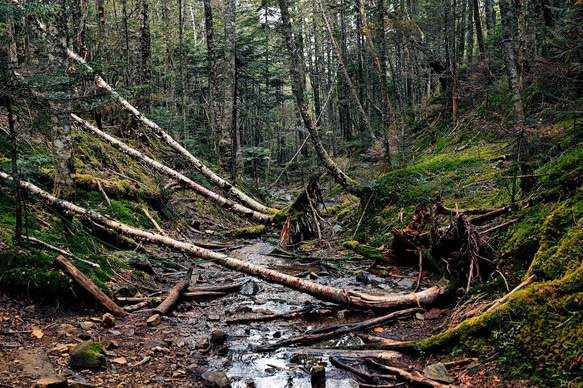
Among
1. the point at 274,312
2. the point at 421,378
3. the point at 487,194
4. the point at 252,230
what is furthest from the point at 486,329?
the point at 252,230

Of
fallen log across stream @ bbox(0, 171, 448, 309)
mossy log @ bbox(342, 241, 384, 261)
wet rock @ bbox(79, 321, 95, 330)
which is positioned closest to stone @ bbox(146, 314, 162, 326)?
wet rock @ bbox(79, 321, 95, 330)

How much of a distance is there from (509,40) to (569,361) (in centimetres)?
550

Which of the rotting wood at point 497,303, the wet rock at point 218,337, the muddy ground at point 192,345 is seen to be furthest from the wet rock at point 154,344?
the rotting wood at point 497,303

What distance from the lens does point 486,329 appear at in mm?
3432

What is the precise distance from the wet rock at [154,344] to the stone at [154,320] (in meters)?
0.50

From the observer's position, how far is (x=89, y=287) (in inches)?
178

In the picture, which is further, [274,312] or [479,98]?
[479,98]

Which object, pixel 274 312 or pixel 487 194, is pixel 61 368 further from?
pixel 487 194

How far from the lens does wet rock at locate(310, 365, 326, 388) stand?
142 inches

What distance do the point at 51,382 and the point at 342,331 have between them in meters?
3.27

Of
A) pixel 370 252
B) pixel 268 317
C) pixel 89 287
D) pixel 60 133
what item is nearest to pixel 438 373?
pixel 268 317

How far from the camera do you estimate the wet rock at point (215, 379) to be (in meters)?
3.47

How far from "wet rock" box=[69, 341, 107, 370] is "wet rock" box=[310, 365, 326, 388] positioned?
7.04 feet

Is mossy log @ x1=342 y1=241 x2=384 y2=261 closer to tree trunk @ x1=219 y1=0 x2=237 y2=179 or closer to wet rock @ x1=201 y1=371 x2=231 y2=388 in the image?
wet rock @ x1=201 y1=371 x2=231 y2=388
